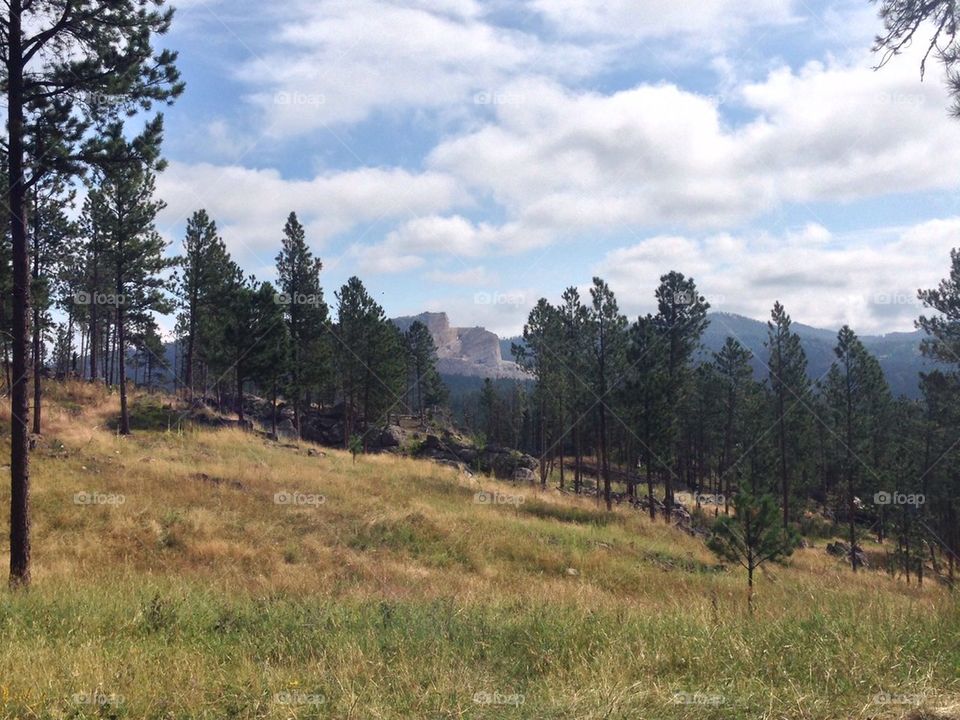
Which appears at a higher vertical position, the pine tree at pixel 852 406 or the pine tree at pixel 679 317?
the pine tree at pixel 679 317

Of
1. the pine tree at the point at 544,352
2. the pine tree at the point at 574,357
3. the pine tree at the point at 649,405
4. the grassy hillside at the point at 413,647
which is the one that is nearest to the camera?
the grassy hillside at the point at 413,647

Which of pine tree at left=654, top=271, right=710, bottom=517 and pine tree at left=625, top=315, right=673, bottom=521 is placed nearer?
pine tree at left=625, top=315, right=673, bottom=521

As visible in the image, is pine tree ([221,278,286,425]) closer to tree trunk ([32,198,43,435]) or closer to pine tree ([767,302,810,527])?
tree trunk ([32,198,43,435])

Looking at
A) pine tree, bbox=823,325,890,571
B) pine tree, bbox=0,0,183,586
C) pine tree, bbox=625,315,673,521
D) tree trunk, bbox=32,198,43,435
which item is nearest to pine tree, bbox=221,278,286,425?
tree trunk, bbox=32,198,43,435

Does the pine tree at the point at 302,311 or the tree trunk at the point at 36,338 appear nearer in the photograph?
the tree trunk at the point at 36,338

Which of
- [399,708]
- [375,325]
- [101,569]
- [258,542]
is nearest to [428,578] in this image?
[258,542]

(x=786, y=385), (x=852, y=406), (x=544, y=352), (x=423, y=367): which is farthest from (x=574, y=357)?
(x=423, y=367)

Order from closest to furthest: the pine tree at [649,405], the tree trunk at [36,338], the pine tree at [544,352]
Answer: the tree trunk at [36,338]
the pine tree at [649,405]
the pine tree at [544,352]

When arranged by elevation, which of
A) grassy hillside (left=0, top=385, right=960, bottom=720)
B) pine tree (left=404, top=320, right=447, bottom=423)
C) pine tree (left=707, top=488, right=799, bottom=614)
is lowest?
pine tree (left=707, top=488, right=799, bottom=614)

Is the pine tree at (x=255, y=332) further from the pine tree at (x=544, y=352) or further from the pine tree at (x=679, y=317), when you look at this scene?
the pine tree at (x=679, y=317)

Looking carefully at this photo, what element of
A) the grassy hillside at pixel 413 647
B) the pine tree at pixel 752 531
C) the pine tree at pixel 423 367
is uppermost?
the pine tree at pixel 423 367

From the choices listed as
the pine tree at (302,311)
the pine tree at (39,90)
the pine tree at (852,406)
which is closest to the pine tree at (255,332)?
the pine tree at (302,311)

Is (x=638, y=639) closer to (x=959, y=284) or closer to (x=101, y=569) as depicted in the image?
(x=101, y=569)

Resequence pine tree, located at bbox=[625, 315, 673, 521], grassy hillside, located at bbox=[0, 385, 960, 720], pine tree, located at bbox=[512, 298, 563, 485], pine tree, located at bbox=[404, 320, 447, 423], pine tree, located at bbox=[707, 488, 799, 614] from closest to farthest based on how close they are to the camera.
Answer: grassy hillside, located at bbox=[0, 385, 960, 720] → pine tree, located at bbox=[707, 488, 799, 614] → pine tree, located at bbox=[625, 315, 673, 521] → pine tree, located at bbox=[512, 298, 563, 485] → pine tree, located at bbox=[404, 320, 447, 423]
